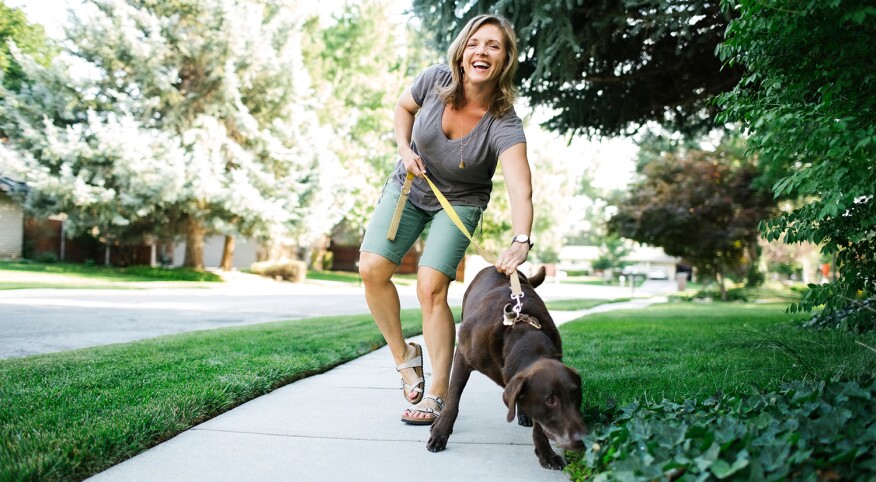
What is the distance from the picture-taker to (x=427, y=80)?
162 inches

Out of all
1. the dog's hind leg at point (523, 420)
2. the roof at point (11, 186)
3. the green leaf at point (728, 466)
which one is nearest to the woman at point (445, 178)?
the dog's hind leg at point (523, 420)

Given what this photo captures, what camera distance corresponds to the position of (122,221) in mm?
21000

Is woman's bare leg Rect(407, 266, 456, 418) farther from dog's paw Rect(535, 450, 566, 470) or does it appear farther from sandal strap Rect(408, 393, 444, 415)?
dog's paw Rect(535, 450, 566, 470)

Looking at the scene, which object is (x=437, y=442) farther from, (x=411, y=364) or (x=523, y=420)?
(x=411, y=364)

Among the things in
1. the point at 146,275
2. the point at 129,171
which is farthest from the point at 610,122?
the point at 146,275

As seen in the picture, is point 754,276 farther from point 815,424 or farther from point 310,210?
point 815,424

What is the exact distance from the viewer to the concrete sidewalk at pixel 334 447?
110 inches

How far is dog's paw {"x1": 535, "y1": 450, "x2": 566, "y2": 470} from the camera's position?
2947mm

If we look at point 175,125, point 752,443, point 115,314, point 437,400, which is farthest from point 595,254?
point 752,443

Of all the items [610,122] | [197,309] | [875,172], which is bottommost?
[197,309]

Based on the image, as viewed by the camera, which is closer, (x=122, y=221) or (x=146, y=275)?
(x=122, y=221)

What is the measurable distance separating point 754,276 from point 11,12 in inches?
950

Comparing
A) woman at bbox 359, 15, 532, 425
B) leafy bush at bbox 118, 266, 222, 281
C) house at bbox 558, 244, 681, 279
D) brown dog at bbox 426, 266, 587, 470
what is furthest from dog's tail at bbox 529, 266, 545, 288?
house at bbox 558, 244, 681, 279

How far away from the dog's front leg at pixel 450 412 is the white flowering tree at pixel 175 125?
19079 millimetres
